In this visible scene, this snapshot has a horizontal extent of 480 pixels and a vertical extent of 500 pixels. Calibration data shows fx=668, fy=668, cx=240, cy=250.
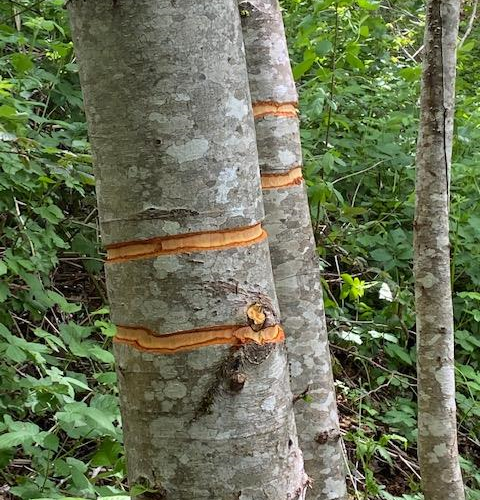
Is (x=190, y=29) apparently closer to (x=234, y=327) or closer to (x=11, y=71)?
(x=234, y=327)

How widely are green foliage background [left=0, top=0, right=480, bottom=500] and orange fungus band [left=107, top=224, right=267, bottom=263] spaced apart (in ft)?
3.11

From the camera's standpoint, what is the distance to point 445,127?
1991 mm

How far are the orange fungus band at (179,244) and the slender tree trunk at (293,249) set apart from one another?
25.0 inches

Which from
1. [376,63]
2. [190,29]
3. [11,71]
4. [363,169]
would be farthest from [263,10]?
[376,63]

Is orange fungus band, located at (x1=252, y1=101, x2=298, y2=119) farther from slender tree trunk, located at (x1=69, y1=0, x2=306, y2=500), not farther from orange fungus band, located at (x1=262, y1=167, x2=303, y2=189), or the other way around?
→ slender tree trunk, located at (x1=69, y1=0, x2=306, y2=500)

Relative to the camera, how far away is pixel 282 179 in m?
1.32

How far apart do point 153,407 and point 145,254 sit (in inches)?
6.2

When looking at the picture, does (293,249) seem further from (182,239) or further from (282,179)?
(182,239)

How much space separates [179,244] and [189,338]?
3.7 inches

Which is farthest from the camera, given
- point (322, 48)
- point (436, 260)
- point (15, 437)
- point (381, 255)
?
point (381, 255)

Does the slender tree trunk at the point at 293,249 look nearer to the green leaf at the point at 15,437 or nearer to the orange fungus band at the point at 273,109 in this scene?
the orange fungus band at the point at 273,109

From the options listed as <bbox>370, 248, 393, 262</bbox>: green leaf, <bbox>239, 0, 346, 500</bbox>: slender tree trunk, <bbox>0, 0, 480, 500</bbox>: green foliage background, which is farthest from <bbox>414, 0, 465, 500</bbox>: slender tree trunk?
<bbox>370, 248, 393, 262</bbox>: green leaf

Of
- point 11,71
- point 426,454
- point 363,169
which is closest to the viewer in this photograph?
point 426,454

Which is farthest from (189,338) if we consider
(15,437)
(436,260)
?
(436,260)
